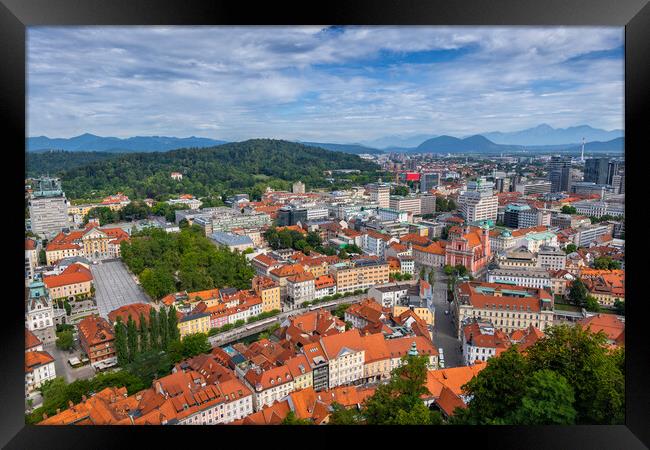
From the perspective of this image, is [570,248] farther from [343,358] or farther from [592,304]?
[343,358]

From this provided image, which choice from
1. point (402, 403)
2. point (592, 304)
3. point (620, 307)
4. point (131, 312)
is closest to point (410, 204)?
point (592, 304)

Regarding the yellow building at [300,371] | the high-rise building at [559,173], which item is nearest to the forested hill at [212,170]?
the high-rise building at [559,173]

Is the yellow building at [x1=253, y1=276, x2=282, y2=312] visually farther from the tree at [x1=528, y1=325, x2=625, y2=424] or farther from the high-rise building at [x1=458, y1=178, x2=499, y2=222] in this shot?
the high-rise building at [x1=458, y1=178, x2=499, y2=222]

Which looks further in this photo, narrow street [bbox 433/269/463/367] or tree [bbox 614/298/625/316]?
narrow street [bbox 433/269/463/367]

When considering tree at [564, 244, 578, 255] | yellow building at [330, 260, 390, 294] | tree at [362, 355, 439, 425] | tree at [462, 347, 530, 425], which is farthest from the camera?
tree at [564, 244, 578, 255]

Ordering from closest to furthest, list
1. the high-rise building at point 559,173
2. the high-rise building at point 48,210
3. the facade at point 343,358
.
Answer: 1. the facade at point 343,358
2. the high-rise building at point 48,210
3. the high-rise building at point 559,173

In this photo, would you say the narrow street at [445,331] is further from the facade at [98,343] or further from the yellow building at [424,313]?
the facade at [98,343]

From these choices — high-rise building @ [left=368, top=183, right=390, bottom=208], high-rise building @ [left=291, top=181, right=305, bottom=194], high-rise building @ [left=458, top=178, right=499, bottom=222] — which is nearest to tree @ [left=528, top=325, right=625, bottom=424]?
high-rise building @ [left=458, top=178, right=499, bottom=222]
